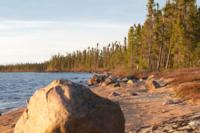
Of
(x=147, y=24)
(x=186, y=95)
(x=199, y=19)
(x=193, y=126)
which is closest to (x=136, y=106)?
(x=186, y=95)

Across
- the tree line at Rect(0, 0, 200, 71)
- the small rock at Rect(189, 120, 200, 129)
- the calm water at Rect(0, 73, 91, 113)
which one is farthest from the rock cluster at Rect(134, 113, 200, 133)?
the tree line at Rect(0, 0, 200, 71)

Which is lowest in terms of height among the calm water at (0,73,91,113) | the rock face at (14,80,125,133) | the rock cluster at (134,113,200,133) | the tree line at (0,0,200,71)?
the calm water at (0,73,91,113)

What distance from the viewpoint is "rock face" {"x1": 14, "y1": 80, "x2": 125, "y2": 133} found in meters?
9.53

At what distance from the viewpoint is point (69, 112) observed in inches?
374

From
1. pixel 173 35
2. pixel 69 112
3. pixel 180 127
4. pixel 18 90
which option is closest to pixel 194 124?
pixel 180 127

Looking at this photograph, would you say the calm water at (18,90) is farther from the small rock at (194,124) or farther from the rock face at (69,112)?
the small rock at (194,124)

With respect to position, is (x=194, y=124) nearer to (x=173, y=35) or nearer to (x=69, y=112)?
(x=69, y=112)

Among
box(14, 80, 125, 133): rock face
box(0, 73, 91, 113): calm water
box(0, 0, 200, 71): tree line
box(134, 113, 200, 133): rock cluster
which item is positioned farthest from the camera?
box(0, 0, 200, 71): tree line

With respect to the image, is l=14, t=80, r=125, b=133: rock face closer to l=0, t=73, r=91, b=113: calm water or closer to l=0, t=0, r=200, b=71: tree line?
l=0, t=73, r=91, b=113: calm water

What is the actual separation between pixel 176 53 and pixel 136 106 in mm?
53190

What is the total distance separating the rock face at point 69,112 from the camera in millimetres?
9531

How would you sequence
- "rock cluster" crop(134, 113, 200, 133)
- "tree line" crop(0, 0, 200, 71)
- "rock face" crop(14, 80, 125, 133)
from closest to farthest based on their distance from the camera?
1. "rock face" crop(14, 80, 125, 133)
2. "rock cluster" crop(134, 113, 200, 133)
3. "tree line" crop(0, 0, 200, 71)

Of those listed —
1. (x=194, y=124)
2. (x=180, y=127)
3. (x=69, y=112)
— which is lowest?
(x=180, y=127)

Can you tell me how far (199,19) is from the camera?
68.1 meters
